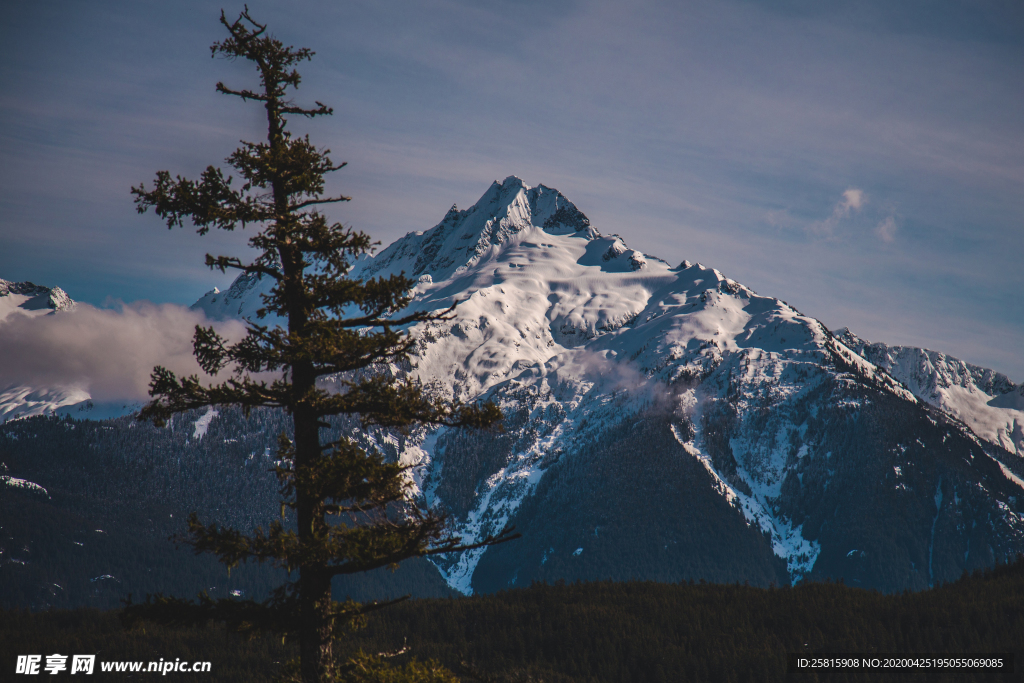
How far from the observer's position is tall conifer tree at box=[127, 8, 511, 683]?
16.5m

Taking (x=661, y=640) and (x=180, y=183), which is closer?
(x=180, y=183)

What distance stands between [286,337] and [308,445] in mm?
2516

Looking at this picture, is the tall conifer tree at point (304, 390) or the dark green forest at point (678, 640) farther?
the dark green forest at point (678, 640)

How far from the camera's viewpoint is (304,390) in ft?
57.2

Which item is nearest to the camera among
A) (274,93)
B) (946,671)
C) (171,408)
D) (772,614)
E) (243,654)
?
(171,408)

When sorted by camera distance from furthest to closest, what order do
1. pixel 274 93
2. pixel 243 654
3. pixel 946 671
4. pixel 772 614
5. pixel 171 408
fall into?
1. pixel 772 614
2. pixel 243 654
3. pixel 946 671
4. pixel 274 93
5. pixel 171 408

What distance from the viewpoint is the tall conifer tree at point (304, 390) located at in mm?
16453

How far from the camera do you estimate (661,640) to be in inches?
7298

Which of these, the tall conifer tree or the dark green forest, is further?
the dark green forest

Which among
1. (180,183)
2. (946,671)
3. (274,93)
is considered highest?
(274,93)

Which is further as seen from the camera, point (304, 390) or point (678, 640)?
point (678, 640)

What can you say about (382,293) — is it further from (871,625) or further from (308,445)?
(871,625)

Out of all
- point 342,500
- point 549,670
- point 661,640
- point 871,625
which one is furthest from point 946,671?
point 342,500

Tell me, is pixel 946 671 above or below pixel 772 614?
below
